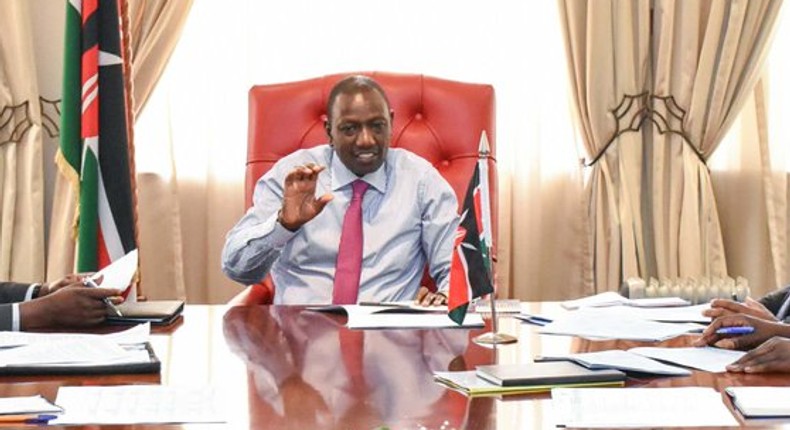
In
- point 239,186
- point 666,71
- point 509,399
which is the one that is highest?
point 666,71

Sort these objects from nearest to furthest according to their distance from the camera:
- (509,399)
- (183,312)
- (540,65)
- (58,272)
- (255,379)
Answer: (509,399)
(255,379)
(183,312)
(58,272)
(540,65)

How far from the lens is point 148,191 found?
4535 mm

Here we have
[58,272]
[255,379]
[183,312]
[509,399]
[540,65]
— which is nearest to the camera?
[509,399]

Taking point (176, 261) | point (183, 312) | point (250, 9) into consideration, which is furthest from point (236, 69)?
point (183, 312)

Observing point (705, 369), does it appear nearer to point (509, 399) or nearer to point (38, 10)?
point (509, 399)

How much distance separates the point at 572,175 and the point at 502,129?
0.31 m

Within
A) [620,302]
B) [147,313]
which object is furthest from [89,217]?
[620,302]

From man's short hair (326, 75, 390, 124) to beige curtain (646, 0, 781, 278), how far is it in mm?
1341

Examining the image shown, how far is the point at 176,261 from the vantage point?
455cm

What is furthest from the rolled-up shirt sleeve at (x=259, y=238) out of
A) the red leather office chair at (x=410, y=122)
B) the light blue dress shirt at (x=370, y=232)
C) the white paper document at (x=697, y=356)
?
the white paper document at (x=697, y=356)

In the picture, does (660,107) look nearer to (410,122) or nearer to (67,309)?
(410,122)

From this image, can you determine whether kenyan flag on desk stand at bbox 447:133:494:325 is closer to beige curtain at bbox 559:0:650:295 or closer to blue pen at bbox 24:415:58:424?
blue pen at bbox 24:415:58:424

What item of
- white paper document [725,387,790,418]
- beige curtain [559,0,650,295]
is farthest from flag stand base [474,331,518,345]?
beige curtain [559,0,650,295]

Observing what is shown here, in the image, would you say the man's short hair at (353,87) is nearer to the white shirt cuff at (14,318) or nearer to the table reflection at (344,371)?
the table reflection at (344,371)
